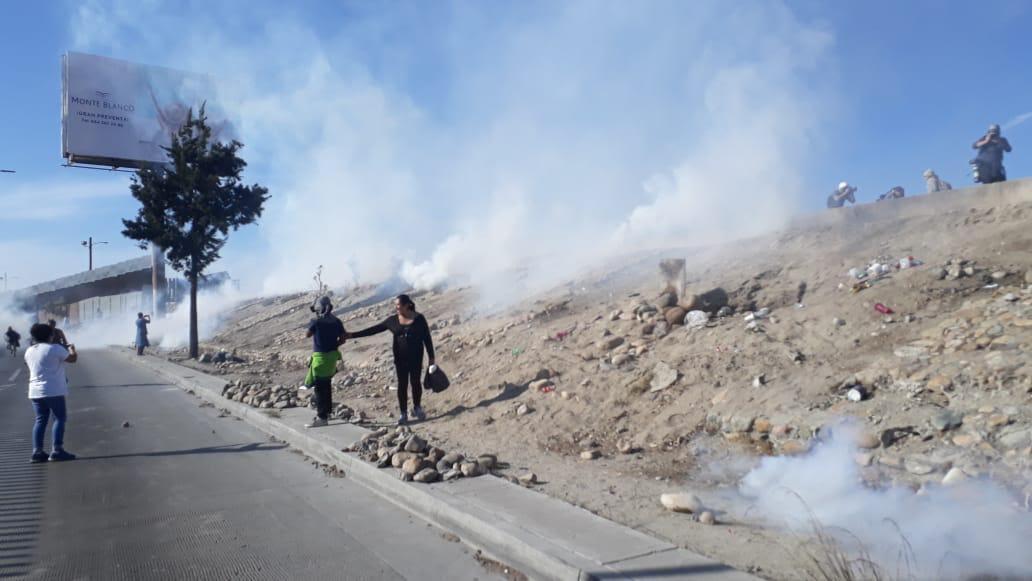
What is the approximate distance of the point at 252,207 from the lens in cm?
2145

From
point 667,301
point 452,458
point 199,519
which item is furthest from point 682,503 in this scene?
point 667,301

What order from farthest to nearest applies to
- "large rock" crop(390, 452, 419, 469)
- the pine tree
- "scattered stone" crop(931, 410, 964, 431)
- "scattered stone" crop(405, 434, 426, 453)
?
the pine tree → "scattered stone" crop(405, 434, 426, 453) → "large rock" crop(390, 452, 419, 469) → "scattered stone" crop(931, 410, 964, 431)

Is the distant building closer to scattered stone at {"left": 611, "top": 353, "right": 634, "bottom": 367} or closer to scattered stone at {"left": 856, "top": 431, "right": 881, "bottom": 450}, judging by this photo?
scattered stone at {"left": 611, "top": 353, "right": 634, "bottom": 367}

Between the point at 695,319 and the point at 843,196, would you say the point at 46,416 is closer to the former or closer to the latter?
the point at 695,319

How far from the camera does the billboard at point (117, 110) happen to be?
1094 inches

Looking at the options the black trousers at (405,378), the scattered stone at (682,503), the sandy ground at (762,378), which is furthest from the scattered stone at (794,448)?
the black trousers at (405,378)

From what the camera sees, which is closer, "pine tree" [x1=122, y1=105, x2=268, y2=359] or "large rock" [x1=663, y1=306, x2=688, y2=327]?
"large rock" [x1=663, y1=306, x2=688, y2=327]

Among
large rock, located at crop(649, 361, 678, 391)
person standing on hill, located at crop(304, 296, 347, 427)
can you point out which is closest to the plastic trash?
large rock, located at crop(649, 361, 678, 391)

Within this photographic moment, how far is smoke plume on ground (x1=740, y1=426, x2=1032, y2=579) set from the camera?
336 cm

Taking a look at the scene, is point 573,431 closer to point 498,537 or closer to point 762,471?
point 762,471

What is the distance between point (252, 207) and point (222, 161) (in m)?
1.63

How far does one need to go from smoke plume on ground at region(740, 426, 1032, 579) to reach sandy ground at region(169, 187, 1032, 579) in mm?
167

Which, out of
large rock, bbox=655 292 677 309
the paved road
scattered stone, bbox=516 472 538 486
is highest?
large rock, bbox=655 292 677 309

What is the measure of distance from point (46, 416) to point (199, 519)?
345 centimetres
